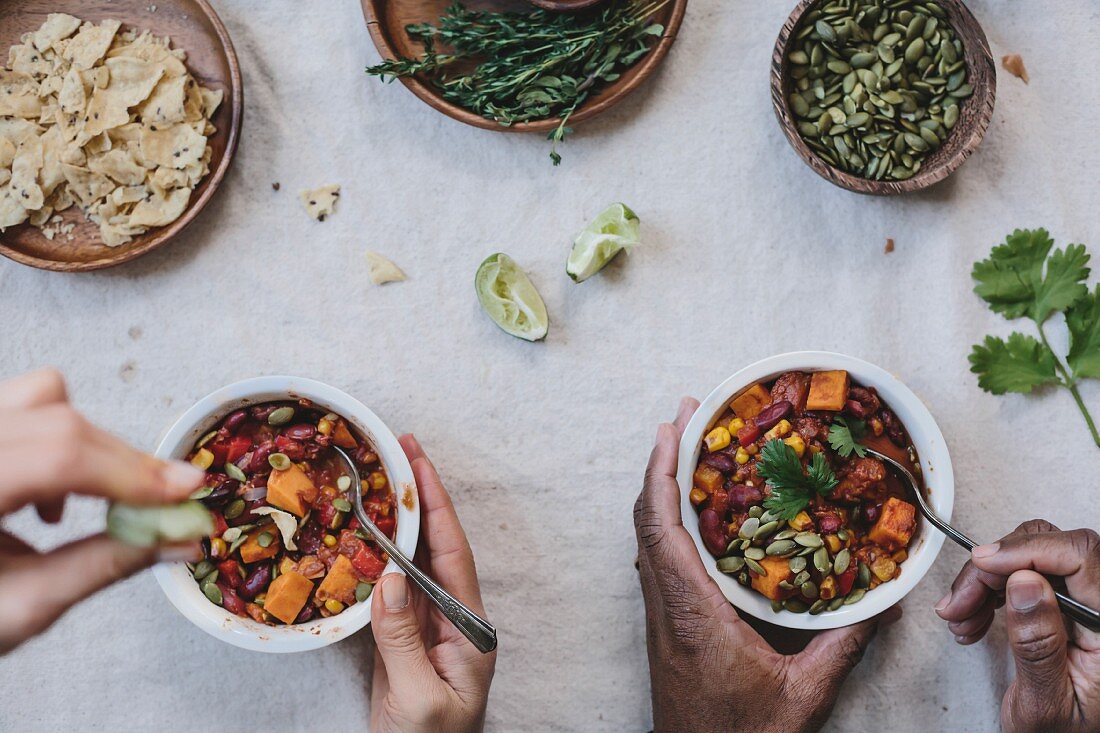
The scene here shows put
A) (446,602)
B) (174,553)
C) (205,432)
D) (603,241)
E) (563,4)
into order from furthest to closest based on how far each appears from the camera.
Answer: (603,241)
(563,4)
(205,432)
(446,602)
(174,553)

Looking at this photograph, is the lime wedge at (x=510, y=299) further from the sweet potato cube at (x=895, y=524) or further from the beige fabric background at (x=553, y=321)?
the sweet potato cube at (x=895, y=524)

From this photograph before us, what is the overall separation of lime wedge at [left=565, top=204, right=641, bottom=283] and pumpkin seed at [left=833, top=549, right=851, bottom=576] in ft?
2.92

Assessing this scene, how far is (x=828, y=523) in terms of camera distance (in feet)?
6.15

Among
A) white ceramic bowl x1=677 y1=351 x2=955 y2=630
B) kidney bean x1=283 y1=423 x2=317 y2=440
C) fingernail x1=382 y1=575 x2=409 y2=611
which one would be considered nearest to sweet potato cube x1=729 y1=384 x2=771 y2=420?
white ceramic bowl x1=677 y1=351 x2=955 y2=630

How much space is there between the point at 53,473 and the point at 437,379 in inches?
49.1

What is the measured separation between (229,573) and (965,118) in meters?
2.04

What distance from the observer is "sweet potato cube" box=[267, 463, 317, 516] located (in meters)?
1.89

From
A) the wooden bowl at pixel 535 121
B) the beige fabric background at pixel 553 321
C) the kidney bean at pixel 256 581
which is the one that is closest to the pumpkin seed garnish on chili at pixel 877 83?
the beige fabric background at pixel 553 321

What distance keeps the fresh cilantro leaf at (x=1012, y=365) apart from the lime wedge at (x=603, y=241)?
93 cm

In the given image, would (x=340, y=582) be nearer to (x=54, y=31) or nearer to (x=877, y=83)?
(x=54, y=31)

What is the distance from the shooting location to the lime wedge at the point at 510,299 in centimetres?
218

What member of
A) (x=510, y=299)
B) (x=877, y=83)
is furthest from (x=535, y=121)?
(x=877, y=83)

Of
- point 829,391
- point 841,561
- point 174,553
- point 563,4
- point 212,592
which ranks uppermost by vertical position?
point 563,4

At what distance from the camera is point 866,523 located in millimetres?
1934
